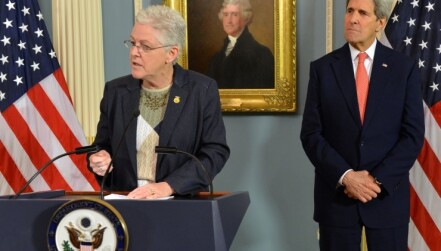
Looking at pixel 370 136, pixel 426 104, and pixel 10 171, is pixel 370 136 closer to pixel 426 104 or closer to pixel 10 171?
pixel 426 104

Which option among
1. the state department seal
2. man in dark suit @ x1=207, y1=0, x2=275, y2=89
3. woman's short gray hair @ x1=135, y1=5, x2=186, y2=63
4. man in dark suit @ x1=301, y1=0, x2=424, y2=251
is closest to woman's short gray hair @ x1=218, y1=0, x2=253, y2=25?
man in dark suit @ x1=207, y1=0, x2=275, y2=89

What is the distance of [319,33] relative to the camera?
478cm

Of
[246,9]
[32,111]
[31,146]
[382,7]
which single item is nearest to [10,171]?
[31,146]

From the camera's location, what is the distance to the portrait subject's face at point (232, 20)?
4.88 meters

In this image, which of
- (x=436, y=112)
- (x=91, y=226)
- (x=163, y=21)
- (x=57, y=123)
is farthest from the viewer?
(x=57, y=123)

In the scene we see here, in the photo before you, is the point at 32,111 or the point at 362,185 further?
the point at 32,111

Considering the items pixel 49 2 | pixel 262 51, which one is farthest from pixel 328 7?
pixel 49 2

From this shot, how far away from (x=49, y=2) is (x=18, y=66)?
0.65 meters

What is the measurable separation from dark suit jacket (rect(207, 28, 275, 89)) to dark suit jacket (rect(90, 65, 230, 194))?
1.87m

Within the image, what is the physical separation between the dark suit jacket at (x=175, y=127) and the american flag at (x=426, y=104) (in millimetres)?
1768

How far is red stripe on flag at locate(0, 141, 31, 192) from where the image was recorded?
4.77 m

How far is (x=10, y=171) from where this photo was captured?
478 centimetres

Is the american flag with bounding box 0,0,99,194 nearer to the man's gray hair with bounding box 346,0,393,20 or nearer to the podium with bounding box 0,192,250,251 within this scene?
the man's gray hair with bounding box 346,0,393,20

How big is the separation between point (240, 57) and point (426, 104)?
51.9 inches
